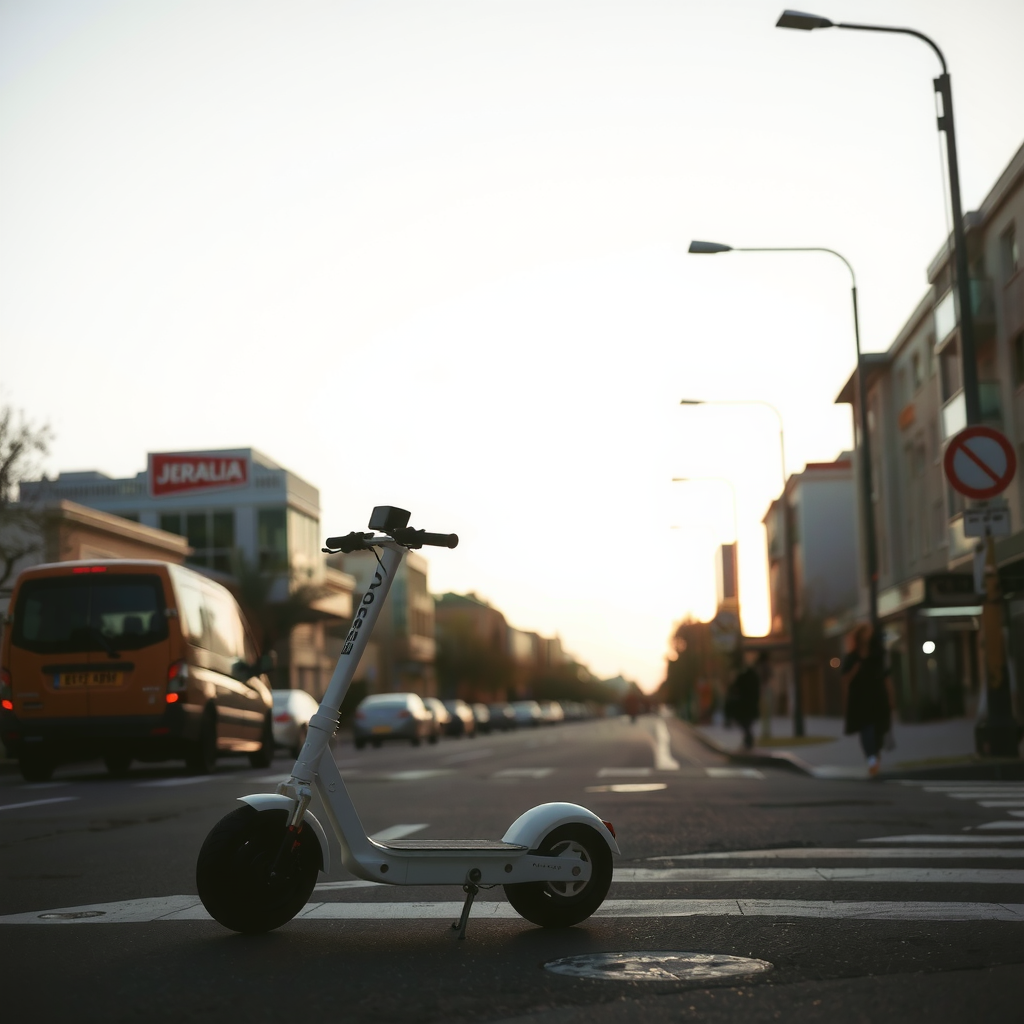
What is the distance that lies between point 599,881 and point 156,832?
543cm

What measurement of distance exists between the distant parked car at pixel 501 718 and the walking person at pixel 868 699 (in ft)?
193

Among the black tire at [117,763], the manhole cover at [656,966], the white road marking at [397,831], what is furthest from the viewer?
the black tire at [117,763]

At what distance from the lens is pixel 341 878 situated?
7980 millimetres

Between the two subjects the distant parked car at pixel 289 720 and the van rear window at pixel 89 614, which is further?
the distant parked car at pixel 289 720

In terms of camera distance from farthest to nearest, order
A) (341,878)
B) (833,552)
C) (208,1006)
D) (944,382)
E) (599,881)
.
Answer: (833,552), (944,382), (341,878), (599,881), (208,1006)

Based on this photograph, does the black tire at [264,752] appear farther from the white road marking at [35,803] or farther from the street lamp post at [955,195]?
the street lamp post at [955,195]

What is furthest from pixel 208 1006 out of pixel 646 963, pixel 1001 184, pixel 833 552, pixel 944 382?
pixel 833 552

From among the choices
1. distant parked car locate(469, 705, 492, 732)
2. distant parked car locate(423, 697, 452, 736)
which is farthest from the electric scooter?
distant parked car locate(469, 705, 492, 732)

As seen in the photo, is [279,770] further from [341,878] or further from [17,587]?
[341,878]

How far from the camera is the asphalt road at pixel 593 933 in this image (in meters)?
4.51

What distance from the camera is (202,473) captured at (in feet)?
208

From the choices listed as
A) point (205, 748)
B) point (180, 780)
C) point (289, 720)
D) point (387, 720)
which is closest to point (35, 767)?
point (180, 780)

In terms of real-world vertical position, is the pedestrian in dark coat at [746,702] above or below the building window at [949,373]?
below

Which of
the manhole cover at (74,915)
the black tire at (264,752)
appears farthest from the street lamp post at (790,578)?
the manhole cover at (74,915)
